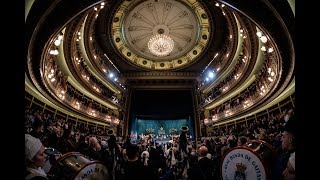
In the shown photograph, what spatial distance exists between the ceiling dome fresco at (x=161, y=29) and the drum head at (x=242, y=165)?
18.4 metres

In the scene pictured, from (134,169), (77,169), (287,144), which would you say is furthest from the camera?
(134,169)

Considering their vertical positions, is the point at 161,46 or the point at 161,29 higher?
the point at 161,29

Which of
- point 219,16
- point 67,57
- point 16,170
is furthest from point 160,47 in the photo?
point 16,170

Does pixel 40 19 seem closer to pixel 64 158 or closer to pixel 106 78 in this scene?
pixel 64 158

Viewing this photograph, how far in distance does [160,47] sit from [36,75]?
12.5 metres

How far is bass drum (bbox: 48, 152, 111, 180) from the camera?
315cm

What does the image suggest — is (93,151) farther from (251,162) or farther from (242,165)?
(251,162)

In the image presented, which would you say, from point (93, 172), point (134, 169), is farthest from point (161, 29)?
point (93, 172)

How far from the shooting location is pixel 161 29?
80.7 feet

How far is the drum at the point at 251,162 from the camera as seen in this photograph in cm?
339

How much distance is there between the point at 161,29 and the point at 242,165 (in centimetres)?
2198

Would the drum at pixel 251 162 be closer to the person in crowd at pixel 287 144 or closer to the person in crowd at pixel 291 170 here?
the person in crowd at pixel 287 144

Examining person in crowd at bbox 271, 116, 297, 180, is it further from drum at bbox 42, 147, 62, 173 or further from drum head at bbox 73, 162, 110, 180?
drum at bbox 42, 147, 62, 173

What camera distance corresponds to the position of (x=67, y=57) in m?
15.1
